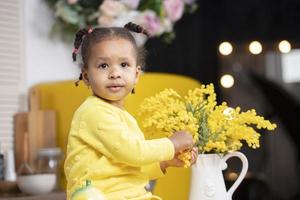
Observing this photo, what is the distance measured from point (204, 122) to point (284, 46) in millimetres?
2114

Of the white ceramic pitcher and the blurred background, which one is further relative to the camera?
the blurred background

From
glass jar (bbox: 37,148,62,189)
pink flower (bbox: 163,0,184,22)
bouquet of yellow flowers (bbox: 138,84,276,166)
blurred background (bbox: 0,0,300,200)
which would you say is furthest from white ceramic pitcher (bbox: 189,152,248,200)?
blurred background (bbox: 0,0,300,200)

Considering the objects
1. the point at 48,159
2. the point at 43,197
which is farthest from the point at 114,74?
the point at 48,159

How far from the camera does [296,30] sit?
136 inches

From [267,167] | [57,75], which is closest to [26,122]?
[57,75]

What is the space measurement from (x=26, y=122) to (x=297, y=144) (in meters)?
1.53

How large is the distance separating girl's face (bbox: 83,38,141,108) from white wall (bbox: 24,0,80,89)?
133 cm

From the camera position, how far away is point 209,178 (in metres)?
1.50

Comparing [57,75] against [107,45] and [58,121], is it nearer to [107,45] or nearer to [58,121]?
[58,121]

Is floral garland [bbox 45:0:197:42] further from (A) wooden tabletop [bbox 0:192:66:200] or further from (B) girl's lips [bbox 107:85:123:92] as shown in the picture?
(B) girl's lips [bbox 107:85:123:92]

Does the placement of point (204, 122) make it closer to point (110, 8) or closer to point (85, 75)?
point (85, 75)

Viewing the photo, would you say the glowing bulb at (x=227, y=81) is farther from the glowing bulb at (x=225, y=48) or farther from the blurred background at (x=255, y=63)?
the glowing bulb at (x=225, y=48)

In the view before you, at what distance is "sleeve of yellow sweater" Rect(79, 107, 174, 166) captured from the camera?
52.1 inches

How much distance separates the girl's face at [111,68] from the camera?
137 centimetres
